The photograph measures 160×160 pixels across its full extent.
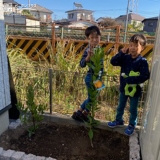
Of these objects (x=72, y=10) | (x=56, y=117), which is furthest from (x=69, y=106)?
(x=72, y=10)

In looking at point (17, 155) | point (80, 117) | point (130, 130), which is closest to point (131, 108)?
point (130, 130)

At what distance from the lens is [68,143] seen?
6.75ft

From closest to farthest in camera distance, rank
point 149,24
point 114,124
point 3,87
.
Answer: point 3,87 < point 114,124 < point 149,24

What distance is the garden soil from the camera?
1.89 meters

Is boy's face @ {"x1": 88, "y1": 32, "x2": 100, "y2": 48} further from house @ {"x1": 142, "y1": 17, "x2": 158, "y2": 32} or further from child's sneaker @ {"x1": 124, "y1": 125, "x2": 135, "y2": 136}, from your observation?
house @ {"x1": 142, "y1": 17, "x2": 158, "y2": 32}

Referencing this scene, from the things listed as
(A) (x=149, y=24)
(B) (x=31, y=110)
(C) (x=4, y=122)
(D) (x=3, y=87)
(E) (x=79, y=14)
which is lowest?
(C) (x=4, y=122)

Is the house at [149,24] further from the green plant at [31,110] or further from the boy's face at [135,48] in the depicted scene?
the green plant at [31,110]

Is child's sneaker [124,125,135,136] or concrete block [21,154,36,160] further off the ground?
child's sneaker [124,125,135,136]

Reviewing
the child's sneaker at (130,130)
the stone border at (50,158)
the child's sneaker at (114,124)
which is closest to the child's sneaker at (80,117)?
the stone border at (50,158)

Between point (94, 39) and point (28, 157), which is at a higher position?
point (94, 39)

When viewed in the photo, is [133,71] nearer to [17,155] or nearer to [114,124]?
[114,124]

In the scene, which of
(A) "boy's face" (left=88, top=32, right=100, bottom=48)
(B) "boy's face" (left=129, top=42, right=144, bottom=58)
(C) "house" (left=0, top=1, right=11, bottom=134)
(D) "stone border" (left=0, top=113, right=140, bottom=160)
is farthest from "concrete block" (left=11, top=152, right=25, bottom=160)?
(B) "boy's face" (left=129, top=42, right=144, bottom=58)

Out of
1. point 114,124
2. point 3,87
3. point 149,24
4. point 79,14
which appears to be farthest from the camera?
point 79,14

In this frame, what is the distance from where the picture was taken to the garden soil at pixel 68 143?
189cm
